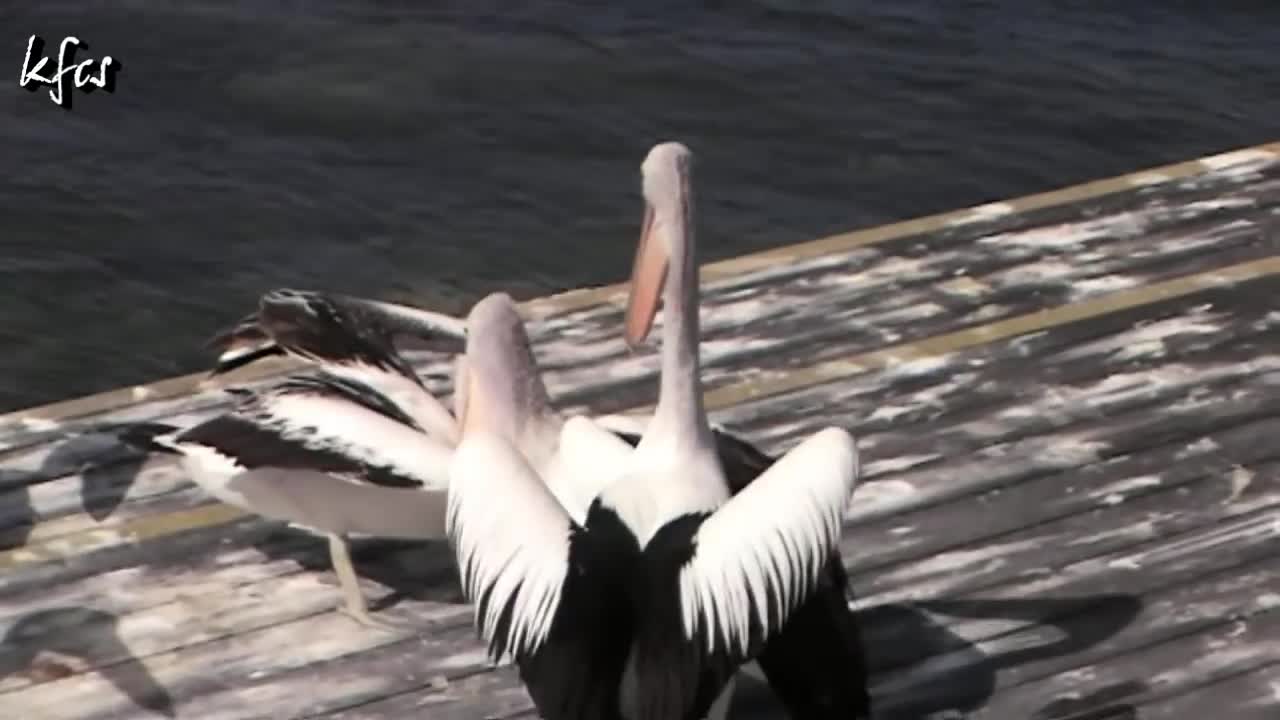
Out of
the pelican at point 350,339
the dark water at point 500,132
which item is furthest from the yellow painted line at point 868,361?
the dark water at point 500,132

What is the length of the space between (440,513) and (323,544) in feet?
1.90

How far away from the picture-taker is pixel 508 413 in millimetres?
5180

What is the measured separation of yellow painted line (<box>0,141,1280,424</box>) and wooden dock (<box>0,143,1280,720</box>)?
18 mm

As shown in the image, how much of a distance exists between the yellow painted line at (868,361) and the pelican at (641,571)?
1411mm

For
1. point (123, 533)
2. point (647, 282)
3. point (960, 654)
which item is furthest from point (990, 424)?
point (123, 533)

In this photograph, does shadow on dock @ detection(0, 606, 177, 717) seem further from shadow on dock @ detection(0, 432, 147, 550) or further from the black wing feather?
the black wing feather

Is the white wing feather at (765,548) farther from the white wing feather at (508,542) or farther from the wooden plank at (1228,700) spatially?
the wooden plank at (1228,700)

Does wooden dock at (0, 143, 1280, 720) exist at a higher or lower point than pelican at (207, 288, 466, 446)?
lower

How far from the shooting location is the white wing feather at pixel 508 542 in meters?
4.18

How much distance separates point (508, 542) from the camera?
167 inches

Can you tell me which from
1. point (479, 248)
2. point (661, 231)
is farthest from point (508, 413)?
point (479, 248)

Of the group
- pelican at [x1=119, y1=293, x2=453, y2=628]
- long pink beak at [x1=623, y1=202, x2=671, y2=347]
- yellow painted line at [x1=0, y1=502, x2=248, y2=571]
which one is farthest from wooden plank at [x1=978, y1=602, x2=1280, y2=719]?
yellow painted line at [x1=0, y1=502, x2=248, y2=571]

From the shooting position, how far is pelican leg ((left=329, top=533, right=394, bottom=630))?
5172mm

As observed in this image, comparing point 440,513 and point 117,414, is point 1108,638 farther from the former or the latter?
point 117,414
